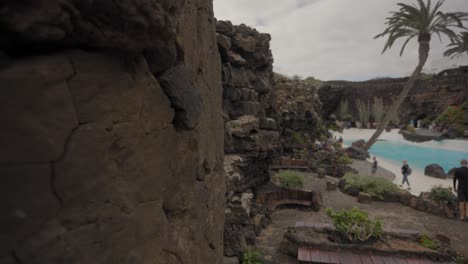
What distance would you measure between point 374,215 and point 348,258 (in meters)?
4.43

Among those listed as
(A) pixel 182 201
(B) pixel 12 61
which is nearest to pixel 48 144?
(B) pixel 12 61

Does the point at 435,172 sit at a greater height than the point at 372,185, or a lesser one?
lesser

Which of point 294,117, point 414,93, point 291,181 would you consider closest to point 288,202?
point 291,181

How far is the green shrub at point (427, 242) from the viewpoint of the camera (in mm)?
6803

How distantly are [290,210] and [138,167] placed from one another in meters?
9.81

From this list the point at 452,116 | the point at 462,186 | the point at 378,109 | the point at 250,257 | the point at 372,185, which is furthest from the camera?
the point at 378,109

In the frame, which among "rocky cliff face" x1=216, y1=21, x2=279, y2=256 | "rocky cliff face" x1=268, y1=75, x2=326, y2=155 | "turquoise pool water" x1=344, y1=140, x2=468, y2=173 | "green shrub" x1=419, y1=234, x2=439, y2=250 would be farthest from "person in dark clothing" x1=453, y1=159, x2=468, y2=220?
"turquoise pool water" x1=344, y1=140, x2=468, y2=173

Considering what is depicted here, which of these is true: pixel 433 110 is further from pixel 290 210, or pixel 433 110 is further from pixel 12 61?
pixel 12 61

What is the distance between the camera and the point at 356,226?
7.04 metres

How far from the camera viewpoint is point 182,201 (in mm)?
1798

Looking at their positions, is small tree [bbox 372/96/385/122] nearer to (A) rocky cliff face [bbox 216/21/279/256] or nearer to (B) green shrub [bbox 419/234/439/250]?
(A) rocky cliff face [bbox 216/21/279/256]

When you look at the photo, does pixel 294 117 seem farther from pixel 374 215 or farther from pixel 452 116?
pixel 452 116

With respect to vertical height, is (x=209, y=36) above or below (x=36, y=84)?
above

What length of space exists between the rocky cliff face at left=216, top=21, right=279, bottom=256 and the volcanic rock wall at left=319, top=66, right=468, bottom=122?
28.2m
